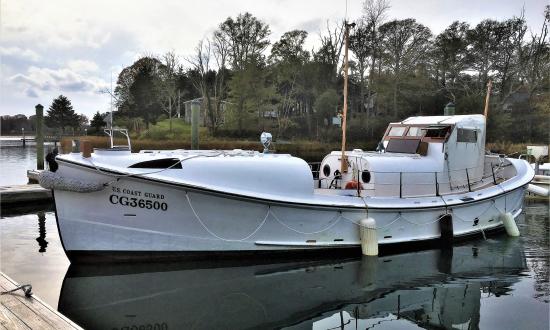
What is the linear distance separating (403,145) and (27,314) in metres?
10.3

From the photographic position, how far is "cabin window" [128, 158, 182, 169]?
9109 mm

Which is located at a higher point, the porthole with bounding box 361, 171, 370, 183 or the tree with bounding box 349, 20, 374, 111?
the tree with bounding box 349, 20, 374, 111

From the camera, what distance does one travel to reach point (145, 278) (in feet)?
28.9

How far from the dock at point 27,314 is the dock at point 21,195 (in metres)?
12.1

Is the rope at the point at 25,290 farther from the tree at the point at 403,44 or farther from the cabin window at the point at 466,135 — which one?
the tree at the point at 403,44

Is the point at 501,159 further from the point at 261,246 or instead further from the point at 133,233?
the point at 133,233

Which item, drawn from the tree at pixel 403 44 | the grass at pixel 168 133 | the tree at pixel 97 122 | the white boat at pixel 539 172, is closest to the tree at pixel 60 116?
the tree at pixel 97 122

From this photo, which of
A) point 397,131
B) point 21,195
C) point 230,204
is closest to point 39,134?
point 21,195

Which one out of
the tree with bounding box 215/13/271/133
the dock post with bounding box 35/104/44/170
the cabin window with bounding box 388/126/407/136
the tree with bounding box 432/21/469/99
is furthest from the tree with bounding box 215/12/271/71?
the cabin window with bounding box 388/126/407/136

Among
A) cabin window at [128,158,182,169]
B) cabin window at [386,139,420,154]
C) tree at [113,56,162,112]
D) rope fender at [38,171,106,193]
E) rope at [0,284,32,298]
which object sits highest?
tree at [113,56,162,112]

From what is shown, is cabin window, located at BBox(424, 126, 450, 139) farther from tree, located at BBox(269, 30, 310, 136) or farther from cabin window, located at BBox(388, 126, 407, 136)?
tree, located at BBox(269, 30, 310, 136)

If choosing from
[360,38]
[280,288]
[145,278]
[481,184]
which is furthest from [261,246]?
[360,38]

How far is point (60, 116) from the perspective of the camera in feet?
238

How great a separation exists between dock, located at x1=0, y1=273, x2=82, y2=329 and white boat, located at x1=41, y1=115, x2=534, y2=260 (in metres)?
2.97
